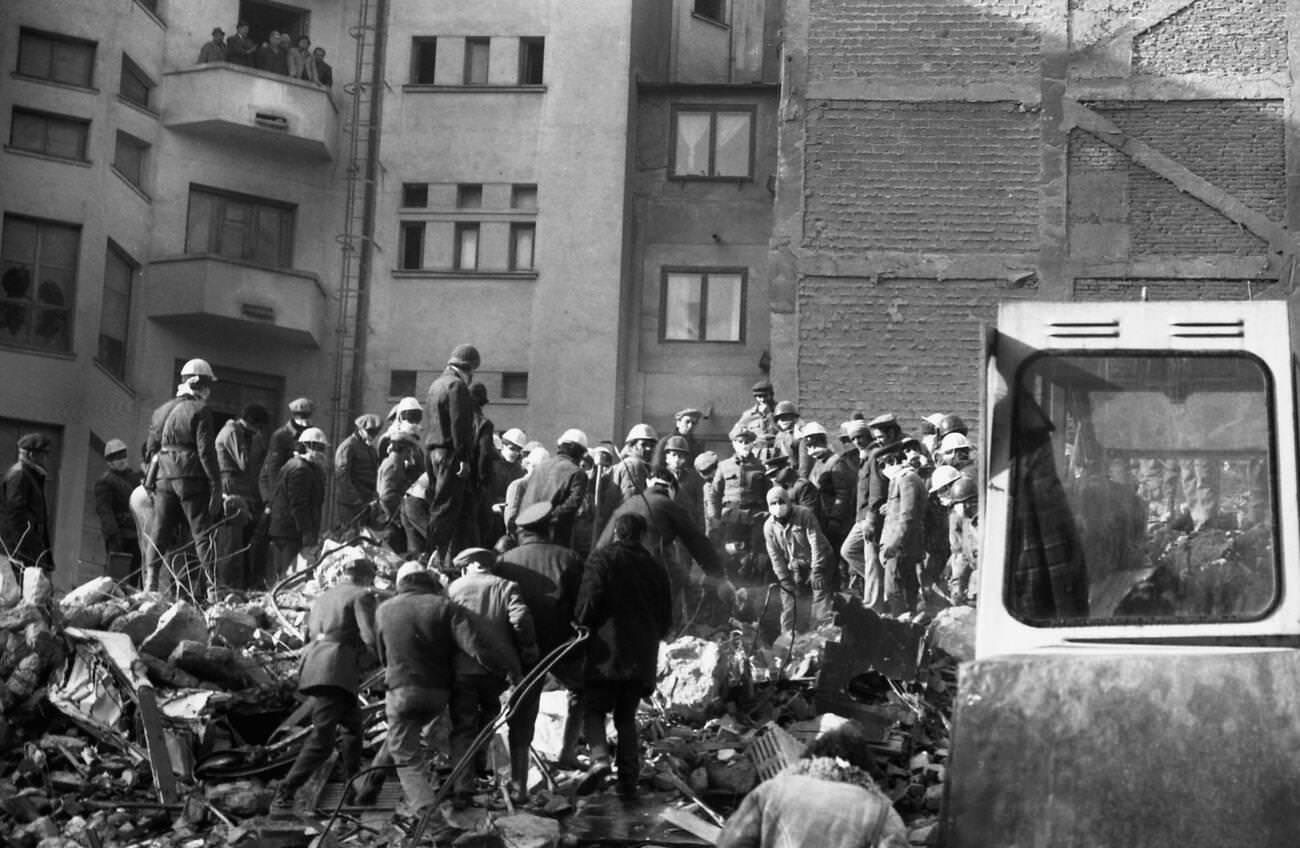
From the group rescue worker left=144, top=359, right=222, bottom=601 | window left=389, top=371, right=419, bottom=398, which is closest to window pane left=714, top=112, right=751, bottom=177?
window left=389, top=371, right=419, bottom=398

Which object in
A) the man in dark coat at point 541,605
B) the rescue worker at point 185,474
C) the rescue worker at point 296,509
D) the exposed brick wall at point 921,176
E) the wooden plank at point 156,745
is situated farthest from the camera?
the exposed brick wall at point 921,176

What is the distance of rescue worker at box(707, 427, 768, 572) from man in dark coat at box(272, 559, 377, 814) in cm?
599

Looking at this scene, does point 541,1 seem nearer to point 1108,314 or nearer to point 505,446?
point 505,446

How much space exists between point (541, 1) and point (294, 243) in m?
5.75

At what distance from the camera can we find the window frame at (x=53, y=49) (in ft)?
123

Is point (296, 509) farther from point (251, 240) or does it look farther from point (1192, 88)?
point (251, 240)

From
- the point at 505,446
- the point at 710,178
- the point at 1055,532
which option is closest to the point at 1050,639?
the point at 1055,532

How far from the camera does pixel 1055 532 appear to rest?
388 inches

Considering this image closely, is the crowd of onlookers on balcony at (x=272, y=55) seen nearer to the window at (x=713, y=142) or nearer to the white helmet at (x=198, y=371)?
the window at (x=713, y=142)

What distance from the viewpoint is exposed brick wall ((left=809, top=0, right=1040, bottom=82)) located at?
3359cm

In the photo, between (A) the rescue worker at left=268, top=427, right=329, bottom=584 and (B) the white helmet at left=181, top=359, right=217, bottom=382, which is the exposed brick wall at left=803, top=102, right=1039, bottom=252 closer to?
(A) the rescue worker at left=268, top=427, right=329, bottom=584

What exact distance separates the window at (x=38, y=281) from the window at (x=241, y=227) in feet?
9.04

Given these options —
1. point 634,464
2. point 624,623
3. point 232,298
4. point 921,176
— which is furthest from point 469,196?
point 624,623

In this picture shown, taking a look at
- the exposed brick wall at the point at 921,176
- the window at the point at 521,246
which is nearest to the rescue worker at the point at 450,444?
the exposed brick wall at the point at 921,176
